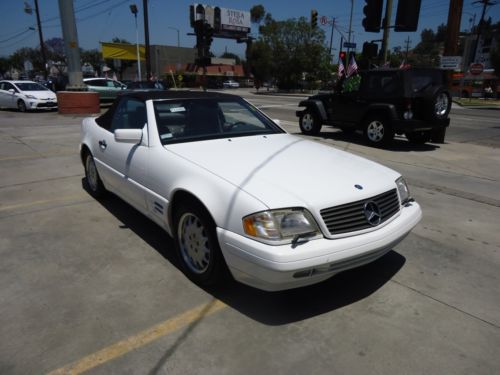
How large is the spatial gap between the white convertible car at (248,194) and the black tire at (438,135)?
293 inches

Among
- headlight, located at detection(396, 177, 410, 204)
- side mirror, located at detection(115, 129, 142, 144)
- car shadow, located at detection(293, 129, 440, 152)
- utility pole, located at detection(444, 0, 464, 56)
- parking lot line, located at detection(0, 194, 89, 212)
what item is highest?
utility pole, located at detection(444, 0, 464, 56)

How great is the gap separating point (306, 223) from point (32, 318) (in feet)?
6.53

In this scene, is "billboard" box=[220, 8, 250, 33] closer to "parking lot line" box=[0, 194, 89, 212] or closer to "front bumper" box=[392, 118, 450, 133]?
"front bumper" box=[392, 118, 450, 133]

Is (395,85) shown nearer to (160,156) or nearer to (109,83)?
(160,156)

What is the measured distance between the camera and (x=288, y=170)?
2963mm

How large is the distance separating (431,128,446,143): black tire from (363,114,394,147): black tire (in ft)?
5.39

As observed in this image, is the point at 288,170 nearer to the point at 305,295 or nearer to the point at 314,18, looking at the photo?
the point at 305,295

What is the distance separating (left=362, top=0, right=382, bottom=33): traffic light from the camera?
1060cm

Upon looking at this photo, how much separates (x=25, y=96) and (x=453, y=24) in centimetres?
2426

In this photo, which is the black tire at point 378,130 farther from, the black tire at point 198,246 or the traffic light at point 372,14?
the black tire at point 198,246

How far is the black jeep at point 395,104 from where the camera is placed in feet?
29.2

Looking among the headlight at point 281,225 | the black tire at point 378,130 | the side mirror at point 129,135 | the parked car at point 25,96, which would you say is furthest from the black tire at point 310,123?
the parked car at point 25,96

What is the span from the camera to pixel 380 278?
321 centimetres

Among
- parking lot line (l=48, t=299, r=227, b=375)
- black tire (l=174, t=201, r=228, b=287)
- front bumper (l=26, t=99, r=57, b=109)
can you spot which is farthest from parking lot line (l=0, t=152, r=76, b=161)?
front bumper (l=26, t=99, r=57, b=109)
